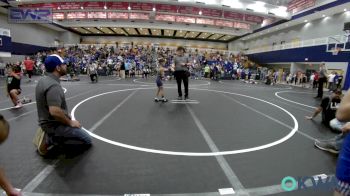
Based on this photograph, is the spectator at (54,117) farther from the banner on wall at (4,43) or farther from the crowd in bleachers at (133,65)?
the banner on wall at (4,43)

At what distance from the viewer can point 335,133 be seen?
5004 millimetres

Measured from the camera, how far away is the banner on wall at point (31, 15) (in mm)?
20006

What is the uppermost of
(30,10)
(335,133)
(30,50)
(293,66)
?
(30,10)

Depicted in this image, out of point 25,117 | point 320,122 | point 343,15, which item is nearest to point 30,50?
point 25,117

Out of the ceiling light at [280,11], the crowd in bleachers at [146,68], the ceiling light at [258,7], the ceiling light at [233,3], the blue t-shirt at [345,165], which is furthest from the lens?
the ceiling light at [280,11]

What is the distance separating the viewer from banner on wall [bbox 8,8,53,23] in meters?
20.0

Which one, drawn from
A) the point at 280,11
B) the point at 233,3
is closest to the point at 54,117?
the point at 233,3

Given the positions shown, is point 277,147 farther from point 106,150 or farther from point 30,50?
point 30,50

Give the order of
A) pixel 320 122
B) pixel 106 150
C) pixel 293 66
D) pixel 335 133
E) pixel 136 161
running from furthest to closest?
1. pixel 293 66
2. pixel 320 122
3. pixel 335 133
4. pixel 106 150
5. pixel 136 161

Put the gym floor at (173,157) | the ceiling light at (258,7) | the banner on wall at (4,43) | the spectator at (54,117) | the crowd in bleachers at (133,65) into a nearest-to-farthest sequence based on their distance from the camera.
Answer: the gym floor at (173,157) < the spectator at (54,117) < the banner on wall at (4,43) < the crowd in bleachers at (133,65) < the ceiling light at (258,7)

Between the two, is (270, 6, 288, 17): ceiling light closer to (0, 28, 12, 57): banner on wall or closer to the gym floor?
the gym floor

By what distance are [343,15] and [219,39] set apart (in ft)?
82.4

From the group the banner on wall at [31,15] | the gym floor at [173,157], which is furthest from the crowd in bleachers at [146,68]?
the gym floor at [173,157]

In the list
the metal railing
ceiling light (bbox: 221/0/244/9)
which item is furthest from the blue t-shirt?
ceiling light (bbox: 221/0/244/9)
